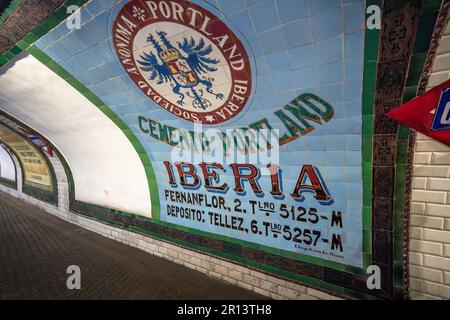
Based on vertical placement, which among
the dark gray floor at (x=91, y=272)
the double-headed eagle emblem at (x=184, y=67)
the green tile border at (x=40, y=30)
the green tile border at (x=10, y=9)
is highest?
the green tile border at (x=10, y=9)

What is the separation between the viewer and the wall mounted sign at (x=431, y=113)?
78.5 inches

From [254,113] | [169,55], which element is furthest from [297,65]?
[169,55]

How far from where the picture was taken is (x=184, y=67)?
9.30 ft

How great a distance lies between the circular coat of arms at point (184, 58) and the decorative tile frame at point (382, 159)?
758 millimetres

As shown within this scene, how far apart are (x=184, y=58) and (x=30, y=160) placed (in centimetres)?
1053

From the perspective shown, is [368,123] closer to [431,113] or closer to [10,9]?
[431,113]

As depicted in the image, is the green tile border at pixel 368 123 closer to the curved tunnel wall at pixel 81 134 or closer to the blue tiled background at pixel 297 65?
the blue tiled background at pixel 297 65

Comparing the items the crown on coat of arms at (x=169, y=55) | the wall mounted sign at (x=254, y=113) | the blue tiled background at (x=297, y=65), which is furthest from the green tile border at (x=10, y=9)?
the crown on coat of arms at (x=169, y=55)

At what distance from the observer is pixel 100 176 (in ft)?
20.0

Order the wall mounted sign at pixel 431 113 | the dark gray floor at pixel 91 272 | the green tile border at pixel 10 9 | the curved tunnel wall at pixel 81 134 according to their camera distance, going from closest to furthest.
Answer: the wall mounted sign at pixel 431 113, the green tile border at pixel 10 9, the dark gray floor at pixel 91 272, the curved tunnel wall at pixel 81 134

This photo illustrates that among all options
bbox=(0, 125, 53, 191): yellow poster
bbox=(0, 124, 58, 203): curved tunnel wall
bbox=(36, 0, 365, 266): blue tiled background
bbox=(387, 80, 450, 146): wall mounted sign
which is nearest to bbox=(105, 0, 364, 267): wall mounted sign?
bbox=(36, 0, 365, 266): blue tiled background

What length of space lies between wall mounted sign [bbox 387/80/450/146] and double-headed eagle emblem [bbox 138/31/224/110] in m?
1.93

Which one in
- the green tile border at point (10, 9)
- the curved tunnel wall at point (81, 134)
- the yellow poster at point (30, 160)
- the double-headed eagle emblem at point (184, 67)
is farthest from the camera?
the yellow poster at point (30, 160)
